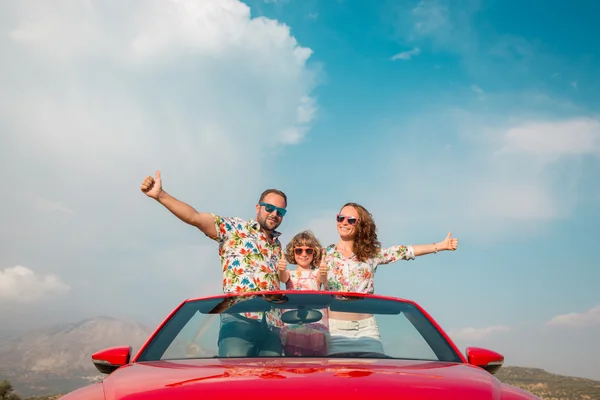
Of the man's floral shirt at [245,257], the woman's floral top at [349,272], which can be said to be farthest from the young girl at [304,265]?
the man's floral shirt at [245,257]

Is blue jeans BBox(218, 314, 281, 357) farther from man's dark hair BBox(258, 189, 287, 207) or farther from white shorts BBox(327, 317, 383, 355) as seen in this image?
man's dark hair BBox(258, 189, 287, 207)

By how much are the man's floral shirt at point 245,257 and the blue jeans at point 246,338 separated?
5.38 feet

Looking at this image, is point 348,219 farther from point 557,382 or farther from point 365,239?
point 557,382

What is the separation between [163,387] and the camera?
95.8 inches

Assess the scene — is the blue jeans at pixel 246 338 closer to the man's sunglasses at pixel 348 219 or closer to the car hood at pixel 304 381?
the car hood at pixel 304 381

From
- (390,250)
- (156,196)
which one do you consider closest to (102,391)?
(156,196)

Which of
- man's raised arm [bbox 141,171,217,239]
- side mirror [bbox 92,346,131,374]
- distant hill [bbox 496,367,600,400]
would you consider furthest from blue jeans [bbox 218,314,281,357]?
distant hill [bbox 496,367,600,400]

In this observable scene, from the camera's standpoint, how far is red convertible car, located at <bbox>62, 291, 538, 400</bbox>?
92.2 inches

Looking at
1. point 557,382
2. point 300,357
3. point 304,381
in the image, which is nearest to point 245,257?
point 300,357

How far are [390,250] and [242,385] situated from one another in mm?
5226

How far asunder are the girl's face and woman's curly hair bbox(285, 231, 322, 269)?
3 centimetres

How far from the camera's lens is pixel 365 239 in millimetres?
6988

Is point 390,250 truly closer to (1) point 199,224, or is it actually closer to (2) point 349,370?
(1) point 199,224

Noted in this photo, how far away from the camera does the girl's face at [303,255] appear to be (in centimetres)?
677
